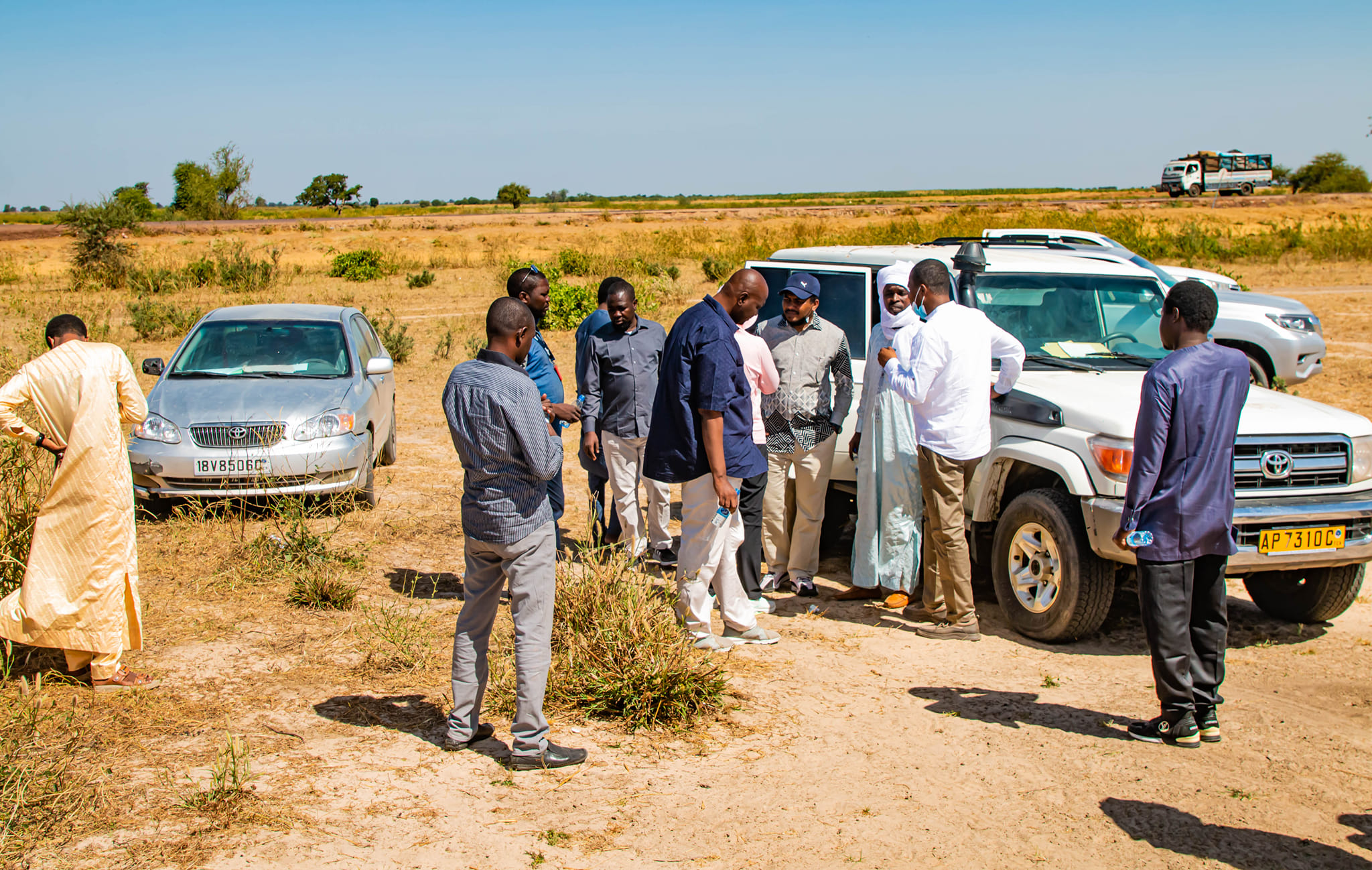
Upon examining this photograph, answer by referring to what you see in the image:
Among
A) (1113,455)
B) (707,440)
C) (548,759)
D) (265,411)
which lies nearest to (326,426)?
(265,411)

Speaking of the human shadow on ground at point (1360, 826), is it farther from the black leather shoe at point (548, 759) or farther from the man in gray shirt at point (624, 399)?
the man in gray shirt at point (624, 399)

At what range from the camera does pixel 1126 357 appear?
6.37 meters

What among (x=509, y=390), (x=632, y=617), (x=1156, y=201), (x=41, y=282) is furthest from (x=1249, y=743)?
(x=1156, y=201)

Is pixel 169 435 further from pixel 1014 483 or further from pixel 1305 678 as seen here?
pixel 1305 678

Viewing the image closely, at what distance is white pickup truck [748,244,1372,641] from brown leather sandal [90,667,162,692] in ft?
13.6

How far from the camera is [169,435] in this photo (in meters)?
7.60

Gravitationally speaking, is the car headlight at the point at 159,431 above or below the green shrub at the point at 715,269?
below

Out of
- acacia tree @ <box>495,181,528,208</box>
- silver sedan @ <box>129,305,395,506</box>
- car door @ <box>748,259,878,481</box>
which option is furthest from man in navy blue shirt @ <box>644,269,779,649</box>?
acacia tree @ <box>495,181,528,208</box>

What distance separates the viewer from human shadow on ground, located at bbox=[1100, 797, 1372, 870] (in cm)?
340

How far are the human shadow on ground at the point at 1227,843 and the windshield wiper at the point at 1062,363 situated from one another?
299 centimetres

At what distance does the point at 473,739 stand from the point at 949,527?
2.73 metres

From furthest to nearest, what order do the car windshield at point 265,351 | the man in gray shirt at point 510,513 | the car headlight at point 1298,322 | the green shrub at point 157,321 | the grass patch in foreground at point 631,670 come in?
the green shrub at point 157,321 < the car headlight at point 1298,322 < the car windshield at point 265,351 < the grass patch in foreground at point 631,670 < the man in gray shirt at point 510,513

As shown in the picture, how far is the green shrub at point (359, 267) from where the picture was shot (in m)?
27.3

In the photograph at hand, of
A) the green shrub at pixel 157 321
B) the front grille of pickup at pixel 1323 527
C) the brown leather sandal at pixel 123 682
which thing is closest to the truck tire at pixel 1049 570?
the front grille of pickup at pixel 1323 527
